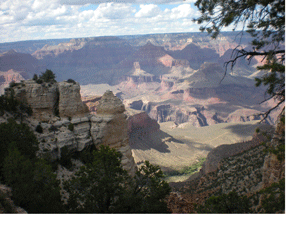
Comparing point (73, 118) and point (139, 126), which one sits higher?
point (73, 118)

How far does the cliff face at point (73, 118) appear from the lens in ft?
67.7

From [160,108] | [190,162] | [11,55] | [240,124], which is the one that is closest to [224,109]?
[160,108]

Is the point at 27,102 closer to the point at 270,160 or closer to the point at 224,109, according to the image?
the point at 270,160

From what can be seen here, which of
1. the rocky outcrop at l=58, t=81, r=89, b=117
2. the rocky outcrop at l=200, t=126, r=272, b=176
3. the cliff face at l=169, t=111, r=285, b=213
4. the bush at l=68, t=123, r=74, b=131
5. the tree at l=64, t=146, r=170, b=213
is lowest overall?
the rocky outcrop at l=200, t=126, r=272, b=176

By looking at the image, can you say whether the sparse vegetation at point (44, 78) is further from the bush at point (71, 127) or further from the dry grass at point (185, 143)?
the dry grass at point (185, 143)

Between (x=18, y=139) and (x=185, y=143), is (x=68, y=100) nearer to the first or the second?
(x=18, y=139)

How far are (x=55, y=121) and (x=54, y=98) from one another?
2.24 metres

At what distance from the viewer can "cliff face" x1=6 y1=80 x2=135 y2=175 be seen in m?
20.6

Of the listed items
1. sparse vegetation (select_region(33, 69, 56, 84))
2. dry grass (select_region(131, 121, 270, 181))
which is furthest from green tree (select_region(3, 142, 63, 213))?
dry grass (select_region(131, 121, 270, 181))

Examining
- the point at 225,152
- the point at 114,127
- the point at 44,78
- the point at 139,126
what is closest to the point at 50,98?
the point at 44,78

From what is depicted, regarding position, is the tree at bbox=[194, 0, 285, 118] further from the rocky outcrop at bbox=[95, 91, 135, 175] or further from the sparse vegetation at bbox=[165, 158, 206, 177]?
the sparse vegetation at bbox=[165, 158, 206, 177]

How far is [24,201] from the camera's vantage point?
37.9 ft

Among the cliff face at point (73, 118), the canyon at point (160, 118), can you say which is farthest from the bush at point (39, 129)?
the canyon at point (160, 118)

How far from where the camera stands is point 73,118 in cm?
2198
